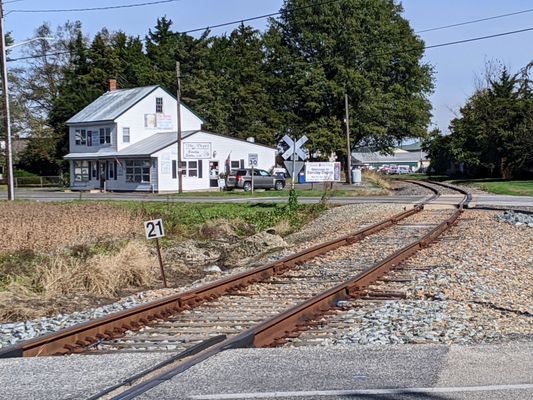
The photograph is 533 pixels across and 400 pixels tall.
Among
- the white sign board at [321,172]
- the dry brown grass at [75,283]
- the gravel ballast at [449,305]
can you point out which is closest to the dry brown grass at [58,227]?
the dry brown grass at [75,283]

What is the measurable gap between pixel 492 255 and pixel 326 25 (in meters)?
63.4

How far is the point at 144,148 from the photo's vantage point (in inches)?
2387

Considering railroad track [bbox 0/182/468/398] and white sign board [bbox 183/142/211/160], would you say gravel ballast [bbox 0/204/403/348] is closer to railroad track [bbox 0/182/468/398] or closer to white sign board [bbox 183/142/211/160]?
railroad track [bbox 0/182/468/398]

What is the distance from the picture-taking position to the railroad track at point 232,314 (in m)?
8.60

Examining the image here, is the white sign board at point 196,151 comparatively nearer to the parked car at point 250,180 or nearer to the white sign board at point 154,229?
the parked car at point 250,180

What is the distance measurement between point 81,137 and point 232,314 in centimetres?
Result: 5773

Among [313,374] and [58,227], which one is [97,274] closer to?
[313,374]

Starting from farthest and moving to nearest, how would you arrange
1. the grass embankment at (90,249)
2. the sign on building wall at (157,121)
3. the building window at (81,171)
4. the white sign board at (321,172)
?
1. the building window at (81,171)
2. the sign on building wall at (157,121)
3. the white sign board at (321,172)
4. the grass embankment at (90,249)

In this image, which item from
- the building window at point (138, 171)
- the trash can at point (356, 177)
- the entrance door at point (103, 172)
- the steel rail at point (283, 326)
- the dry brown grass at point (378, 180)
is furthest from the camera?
the entrance door at point (103, 172)

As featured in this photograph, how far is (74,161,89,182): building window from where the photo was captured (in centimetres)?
6634

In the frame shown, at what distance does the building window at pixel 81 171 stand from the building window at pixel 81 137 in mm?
1559

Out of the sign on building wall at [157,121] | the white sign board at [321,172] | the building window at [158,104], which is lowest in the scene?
the white sign board at [321,172]

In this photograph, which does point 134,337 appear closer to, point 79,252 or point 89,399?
point 89,399

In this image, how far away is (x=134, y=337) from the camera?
949cm
